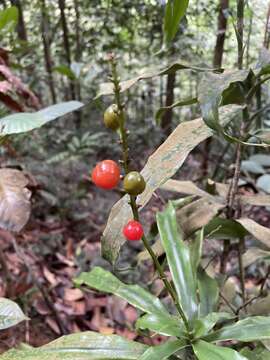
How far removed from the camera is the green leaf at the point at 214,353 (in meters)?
0.63

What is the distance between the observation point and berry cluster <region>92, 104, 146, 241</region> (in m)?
0.51

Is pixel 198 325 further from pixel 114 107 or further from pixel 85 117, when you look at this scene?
pixel 85 117

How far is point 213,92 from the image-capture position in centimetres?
72

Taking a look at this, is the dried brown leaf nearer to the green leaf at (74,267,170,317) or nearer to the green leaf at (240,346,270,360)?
the green leaf at (74,267,170,317)

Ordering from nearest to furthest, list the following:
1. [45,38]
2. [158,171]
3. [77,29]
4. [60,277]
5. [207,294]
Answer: [158,171] < [207,294] < [60,277] < [45,38] < [77,29]

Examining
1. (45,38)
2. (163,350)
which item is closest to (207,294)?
(163,350)

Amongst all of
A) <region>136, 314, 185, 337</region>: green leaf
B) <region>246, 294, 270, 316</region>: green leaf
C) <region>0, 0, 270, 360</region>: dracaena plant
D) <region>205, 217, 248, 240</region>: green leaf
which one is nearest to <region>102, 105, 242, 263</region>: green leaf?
<region>0, 0, 270, 360</region>: dracaena plant

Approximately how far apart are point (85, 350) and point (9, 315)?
17cm

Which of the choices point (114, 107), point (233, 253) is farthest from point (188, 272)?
point (233, 253)

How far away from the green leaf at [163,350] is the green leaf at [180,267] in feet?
0.23

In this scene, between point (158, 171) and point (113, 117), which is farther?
point (158, 171)

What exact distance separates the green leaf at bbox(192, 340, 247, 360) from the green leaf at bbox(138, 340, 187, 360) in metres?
0.04

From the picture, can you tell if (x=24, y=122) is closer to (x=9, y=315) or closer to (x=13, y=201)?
(x=13, y=201)

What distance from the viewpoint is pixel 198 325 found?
723mm
